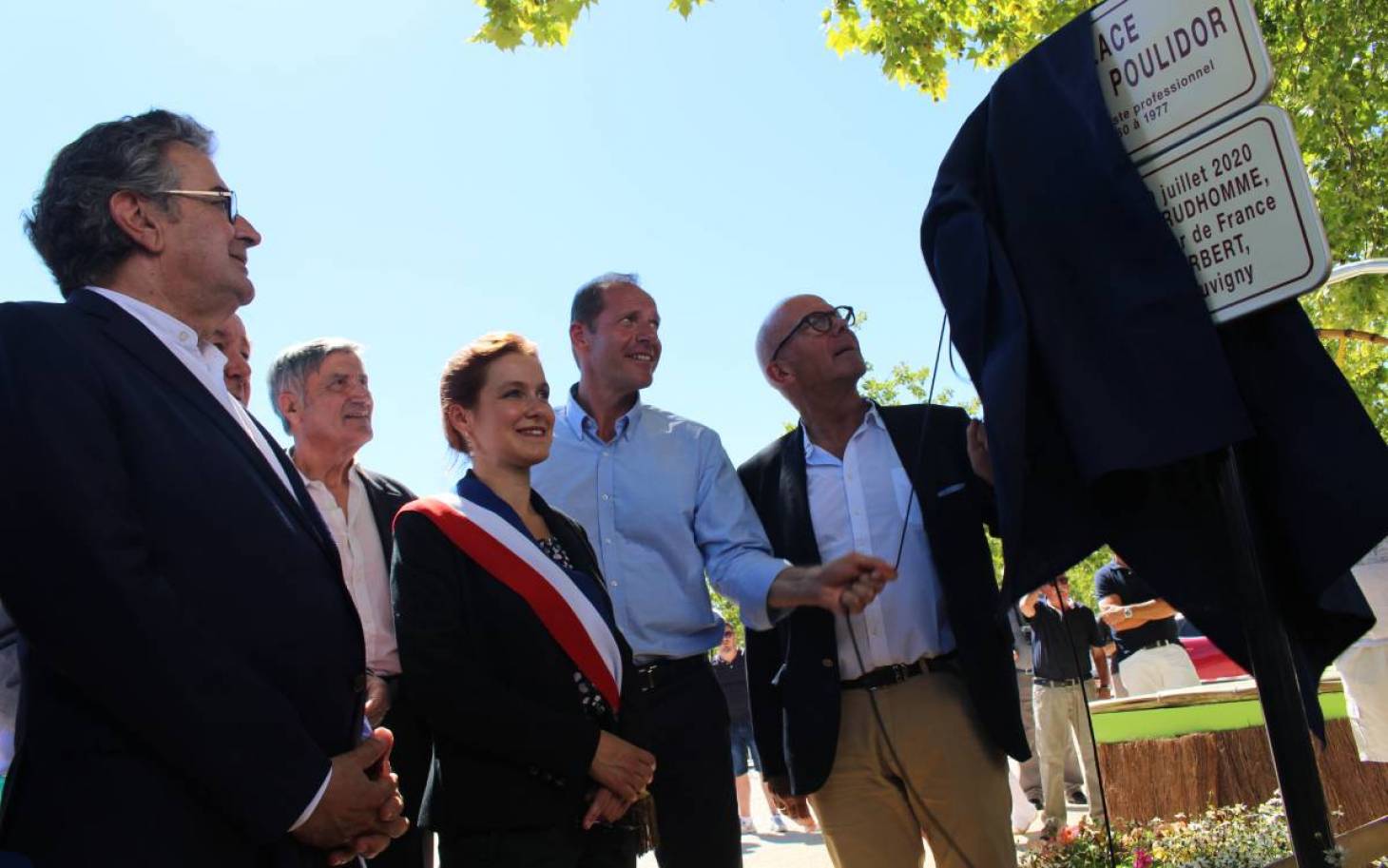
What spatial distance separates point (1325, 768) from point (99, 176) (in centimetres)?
735

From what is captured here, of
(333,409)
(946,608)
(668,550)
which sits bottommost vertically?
(946,608)

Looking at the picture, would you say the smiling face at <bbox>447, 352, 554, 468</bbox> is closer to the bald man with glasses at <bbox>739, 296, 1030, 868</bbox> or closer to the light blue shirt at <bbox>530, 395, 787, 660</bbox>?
the light blue shirt at <bbox>530, 395, 787, 660</bbox>

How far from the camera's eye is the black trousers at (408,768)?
3.61m

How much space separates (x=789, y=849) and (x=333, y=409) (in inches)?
313

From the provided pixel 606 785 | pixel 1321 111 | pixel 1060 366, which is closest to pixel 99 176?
pixel 606 785

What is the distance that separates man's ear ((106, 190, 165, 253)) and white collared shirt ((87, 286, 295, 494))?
0.13 m

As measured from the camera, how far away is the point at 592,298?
4730 mm

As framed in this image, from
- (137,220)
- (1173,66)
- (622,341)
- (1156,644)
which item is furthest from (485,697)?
(1156,644)

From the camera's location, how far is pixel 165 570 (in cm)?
214

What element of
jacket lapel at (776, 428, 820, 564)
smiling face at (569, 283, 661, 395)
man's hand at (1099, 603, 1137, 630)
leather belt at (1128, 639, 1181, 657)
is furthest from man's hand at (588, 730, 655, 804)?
leather belt at (1128, 639, 1181, 657)

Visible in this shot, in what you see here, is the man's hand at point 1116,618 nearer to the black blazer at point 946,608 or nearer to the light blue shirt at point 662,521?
the black blazer at point 946,608

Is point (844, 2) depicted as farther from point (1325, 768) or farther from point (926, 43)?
point (1325, 768)

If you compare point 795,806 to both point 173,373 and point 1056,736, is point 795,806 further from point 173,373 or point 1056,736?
point 1056,736

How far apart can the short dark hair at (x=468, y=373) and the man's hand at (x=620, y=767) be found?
47.1 inches
